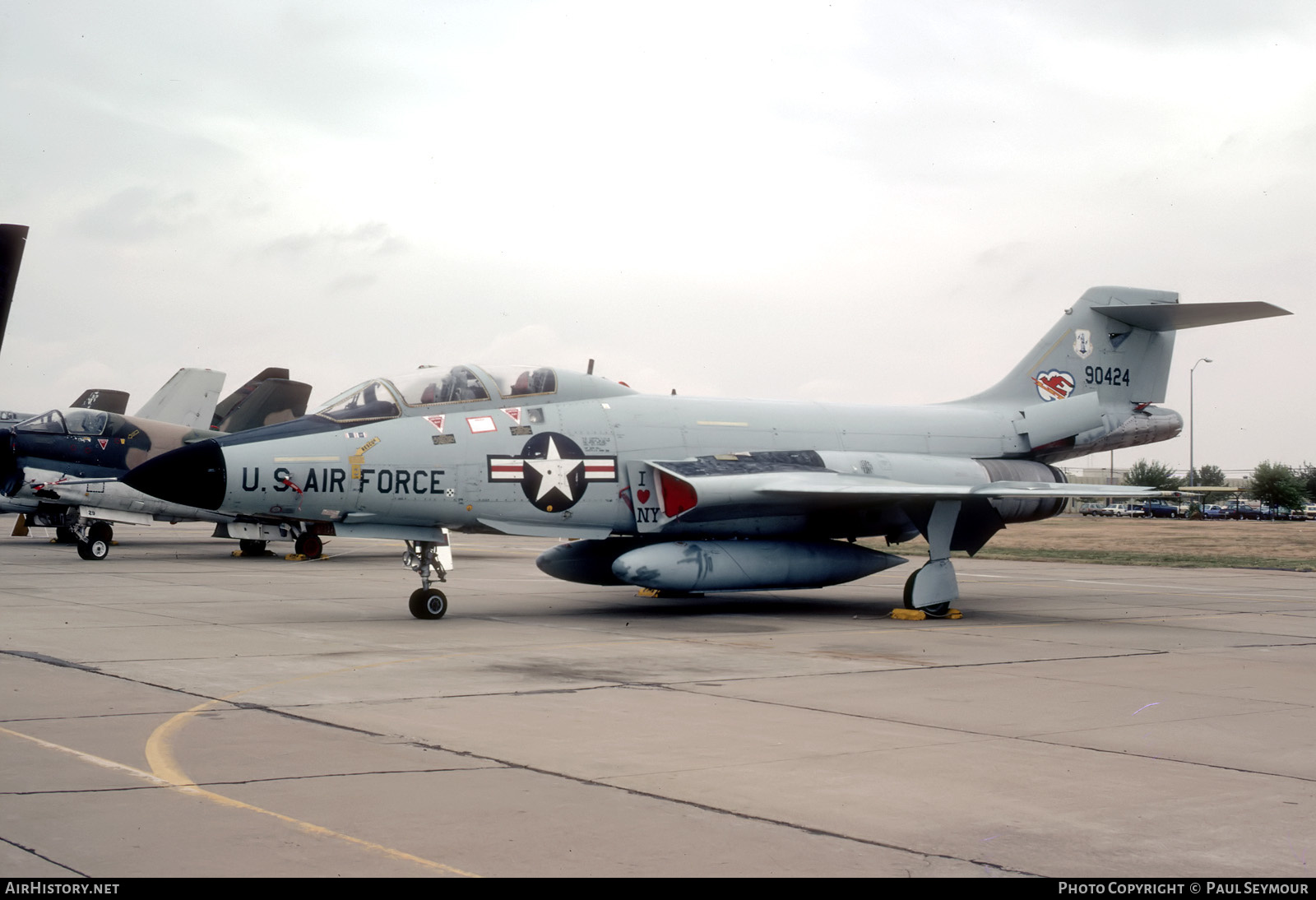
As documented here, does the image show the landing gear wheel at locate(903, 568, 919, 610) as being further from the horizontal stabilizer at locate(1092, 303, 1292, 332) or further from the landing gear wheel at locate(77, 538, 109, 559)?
the landing gear wheel at locate(77, 538, 109, 559)

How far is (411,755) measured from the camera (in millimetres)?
6074

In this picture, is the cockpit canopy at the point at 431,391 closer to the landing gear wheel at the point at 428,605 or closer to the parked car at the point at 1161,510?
the landing gear wheel at the point at 428,605

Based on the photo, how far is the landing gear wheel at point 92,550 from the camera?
23.7 meters

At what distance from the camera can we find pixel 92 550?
23781 millimetres

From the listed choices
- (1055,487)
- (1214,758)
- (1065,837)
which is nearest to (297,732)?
(1065,837)

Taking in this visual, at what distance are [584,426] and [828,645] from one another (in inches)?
167

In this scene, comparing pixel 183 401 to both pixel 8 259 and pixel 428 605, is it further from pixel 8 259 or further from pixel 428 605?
pixel 8 259

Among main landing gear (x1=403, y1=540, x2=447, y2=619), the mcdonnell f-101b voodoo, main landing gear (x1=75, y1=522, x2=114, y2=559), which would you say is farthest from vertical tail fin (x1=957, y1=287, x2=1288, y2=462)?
main landing gear (x1=75, y1=522, x2=114, y2=559)

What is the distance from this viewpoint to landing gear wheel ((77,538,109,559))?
77.9 ft

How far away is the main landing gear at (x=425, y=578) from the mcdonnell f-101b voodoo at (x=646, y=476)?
2cm

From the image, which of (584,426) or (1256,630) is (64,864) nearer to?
(584,426)

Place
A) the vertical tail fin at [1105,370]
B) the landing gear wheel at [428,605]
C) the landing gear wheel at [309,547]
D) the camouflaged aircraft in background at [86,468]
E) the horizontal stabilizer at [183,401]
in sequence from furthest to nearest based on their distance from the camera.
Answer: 1. the horizontal stabilizer at [183,401]
2. the landing gear wheel at [309,547]
3. the camouflaged aircraft in background at [86,468]
4. the vertical tail fin at [1105,370]
5. the landing gear wheel at [428,605]

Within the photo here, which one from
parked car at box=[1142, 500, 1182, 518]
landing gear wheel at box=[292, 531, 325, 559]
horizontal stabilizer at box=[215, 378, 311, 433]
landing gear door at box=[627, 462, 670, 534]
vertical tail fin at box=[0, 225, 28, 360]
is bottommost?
parked car at box=[1142, 500, 1182, 518]

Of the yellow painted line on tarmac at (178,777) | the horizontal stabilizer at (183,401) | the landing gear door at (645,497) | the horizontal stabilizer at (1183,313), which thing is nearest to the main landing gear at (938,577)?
the landing gear door at (645,497)
